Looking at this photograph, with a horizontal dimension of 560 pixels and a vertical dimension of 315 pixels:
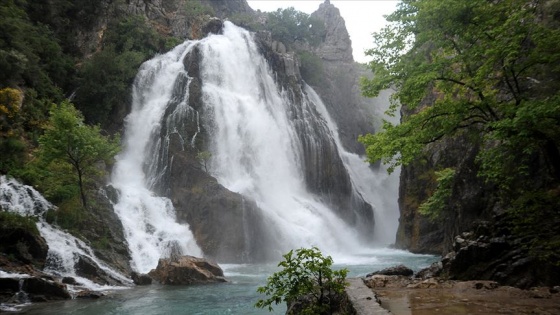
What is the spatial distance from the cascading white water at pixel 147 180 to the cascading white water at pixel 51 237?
98.7 inches

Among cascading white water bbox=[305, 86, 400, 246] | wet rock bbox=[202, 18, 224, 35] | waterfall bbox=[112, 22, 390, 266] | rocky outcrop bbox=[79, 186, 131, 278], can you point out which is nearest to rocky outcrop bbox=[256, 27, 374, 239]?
waterfall bbox=[112, 22, 390, 266]

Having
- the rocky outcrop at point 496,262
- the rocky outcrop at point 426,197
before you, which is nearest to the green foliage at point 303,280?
the rocky outcrop at point 496,262

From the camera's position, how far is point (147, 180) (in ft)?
91.0

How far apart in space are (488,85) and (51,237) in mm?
16479

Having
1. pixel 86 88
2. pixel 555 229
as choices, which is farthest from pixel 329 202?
pixel 555 229

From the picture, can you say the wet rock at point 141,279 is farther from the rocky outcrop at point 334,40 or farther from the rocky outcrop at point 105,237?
the rocky outcrop at point 334,40

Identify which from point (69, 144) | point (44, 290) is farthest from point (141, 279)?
point (69, 144)

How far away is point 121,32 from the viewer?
3662cm

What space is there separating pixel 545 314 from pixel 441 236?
21712 millimetres

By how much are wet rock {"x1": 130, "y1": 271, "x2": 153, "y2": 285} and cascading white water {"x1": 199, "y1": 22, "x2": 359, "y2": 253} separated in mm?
11042

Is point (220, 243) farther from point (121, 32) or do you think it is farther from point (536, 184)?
point (121, 32)

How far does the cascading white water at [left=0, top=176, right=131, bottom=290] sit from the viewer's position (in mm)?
15250

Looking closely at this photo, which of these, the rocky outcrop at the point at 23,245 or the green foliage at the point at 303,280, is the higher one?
the rocky outcrop at the point at 23,245

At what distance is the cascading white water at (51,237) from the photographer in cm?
1525
